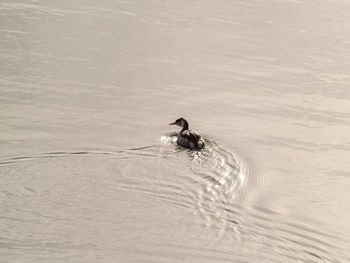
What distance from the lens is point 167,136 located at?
32.8 ft

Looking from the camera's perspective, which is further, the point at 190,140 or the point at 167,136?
the point at 167,136

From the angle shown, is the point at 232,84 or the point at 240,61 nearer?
the point at 232,84

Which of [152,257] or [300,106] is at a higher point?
[300,106]

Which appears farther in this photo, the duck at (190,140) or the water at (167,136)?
the duck at (190,140)

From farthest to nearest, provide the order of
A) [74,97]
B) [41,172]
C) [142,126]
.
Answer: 1. [74,97]
2. [142,126]
3. [41,172]

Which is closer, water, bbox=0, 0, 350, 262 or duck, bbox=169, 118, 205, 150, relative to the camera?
water, bbox=0, 0, 350, 262

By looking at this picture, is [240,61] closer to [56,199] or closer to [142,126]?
[142,126]

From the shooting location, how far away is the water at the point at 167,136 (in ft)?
22.8

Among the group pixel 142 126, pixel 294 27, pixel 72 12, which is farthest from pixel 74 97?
pixel 294 27

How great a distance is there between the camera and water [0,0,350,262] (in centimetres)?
695

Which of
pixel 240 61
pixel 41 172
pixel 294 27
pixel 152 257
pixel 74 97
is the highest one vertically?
pixel 294 27

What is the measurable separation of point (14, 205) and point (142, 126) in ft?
11.2

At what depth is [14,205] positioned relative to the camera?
7203 mm

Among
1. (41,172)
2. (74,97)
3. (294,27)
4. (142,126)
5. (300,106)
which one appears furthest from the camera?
(294,27)
